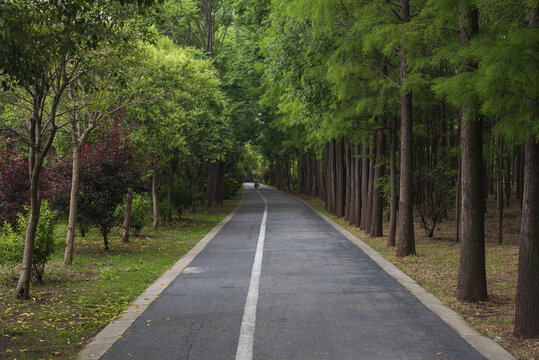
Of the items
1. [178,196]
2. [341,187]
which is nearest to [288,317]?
[178,196]

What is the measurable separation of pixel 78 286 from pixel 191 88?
41.1 feet

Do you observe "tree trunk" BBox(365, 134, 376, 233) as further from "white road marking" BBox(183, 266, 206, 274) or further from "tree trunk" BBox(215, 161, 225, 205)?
"tree trunk" BBox(215, 161, 225, 205)

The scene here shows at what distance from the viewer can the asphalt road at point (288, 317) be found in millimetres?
5742

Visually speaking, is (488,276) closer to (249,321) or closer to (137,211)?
(249,321)

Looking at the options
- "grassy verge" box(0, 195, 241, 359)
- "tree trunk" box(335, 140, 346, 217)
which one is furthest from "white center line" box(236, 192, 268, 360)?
"tree trunk" box(335, 140, 346, 217)

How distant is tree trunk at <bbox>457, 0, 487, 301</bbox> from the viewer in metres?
8.40

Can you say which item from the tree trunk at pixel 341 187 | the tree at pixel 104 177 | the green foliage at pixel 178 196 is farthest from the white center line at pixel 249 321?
the tree trunk at pixel 341 187

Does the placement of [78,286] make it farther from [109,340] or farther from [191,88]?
[191,88]

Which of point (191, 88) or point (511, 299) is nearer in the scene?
point (511, 299)

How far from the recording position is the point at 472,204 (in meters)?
8.46

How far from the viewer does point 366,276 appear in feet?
34.5

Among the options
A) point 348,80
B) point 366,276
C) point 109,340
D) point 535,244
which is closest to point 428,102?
point 348,80

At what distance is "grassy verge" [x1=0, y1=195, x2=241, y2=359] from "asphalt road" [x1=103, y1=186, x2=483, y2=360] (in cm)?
69

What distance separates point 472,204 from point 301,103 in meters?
9.55
